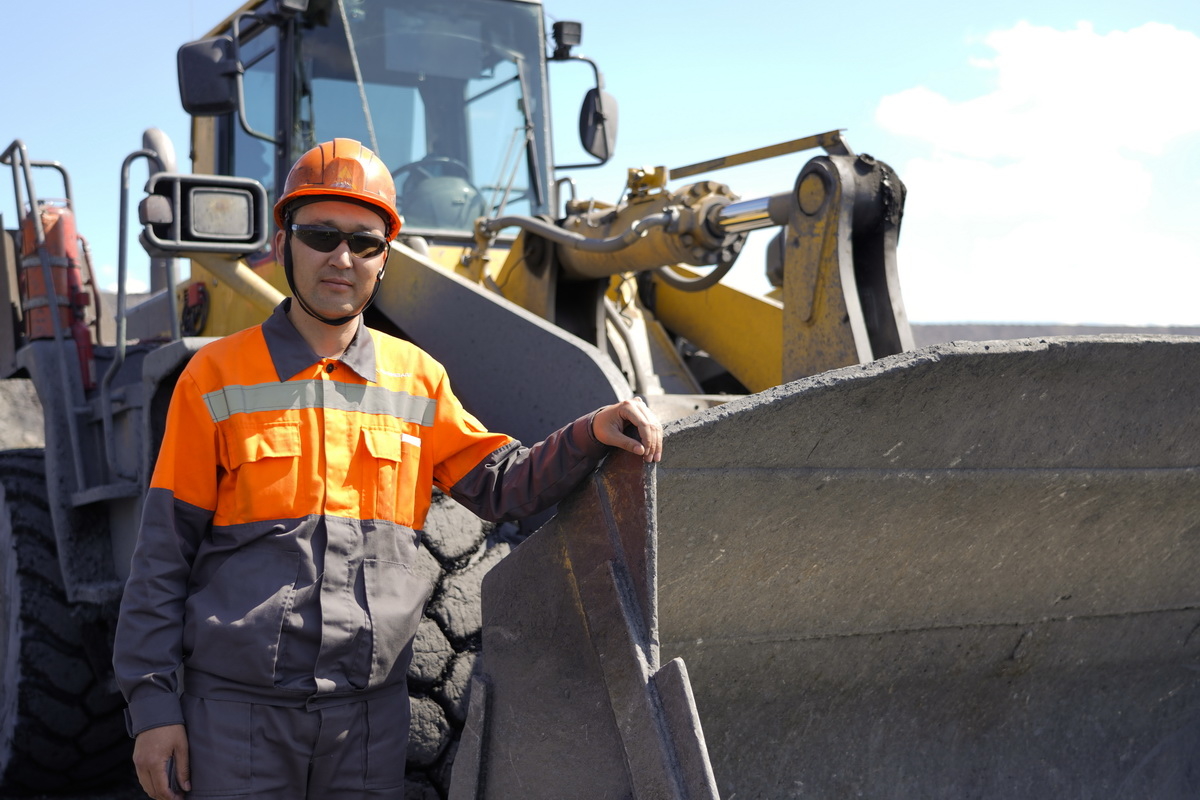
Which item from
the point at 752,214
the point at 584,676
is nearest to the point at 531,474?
the point at 584,676

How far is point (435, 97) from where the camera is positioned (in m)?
4.33

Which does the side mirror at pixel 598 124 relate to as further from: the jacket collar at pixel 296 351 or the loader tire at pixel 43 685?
the jacket collar at pixel 296 351

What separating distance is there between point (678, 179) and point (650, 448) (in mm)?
2684

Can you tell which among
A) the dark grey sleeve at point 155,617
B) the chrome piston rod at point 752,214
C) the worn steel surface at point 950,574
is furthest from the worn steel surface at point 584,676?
the chrome piston rod at point 752,214

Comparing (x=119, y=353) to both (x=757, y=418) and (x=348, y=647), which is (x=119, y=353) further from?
(x=757, y=418)

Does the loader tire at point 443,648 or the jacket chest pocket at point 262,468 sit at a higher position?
the jacket chest pocket at point 262,468

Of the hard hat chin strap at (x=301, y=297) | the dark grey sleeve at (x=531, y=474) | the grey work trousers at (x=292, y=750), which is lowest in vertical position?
the grey work trousers at (x=292, y=750)

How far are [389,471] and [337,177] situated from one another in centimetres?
53

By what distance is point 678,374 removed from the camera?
15.9 feet

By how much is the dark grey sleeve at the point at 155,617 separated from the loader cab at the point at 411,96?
2.19 metres

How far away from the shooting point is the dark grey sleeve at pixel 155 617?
6.43 feet

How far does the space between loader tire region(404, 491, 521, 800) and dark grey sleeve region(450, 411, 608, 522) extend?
48 centimetres

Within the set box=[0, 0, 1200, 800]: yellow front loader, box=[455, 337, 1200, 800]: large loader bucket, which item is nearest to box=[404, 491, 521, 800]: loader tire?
box=[0, 0, 1200, 800]: yellow front loader

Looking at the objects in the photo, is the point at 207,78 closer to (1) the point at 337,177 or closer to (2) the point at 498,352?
(2) the point at 498,352
